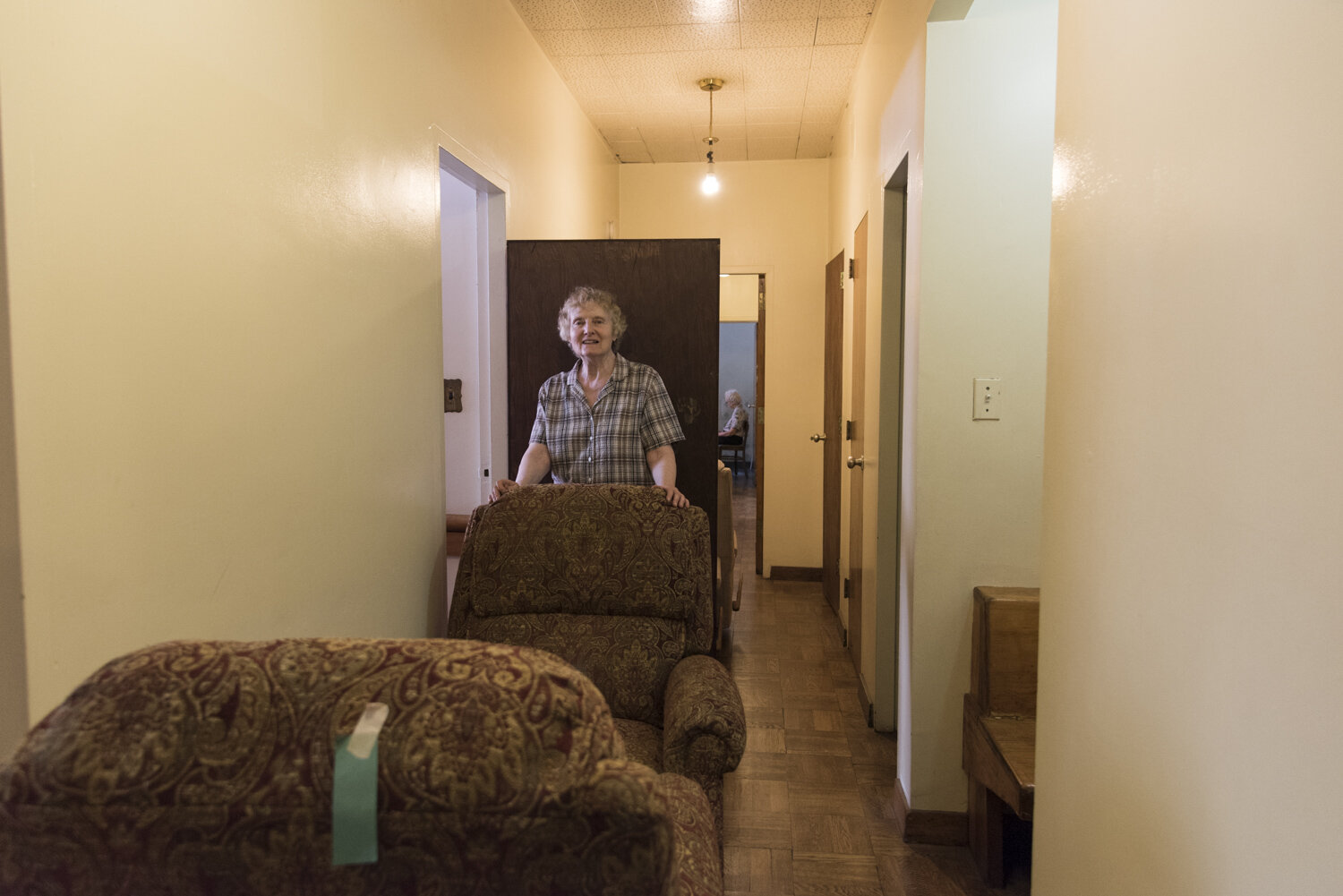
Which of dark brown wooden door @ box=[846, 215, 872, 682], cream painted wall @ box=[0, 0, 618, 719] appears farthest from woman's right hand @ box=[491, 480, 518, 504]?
dark brown wooden door @ box=[846, 215, 872, 682]

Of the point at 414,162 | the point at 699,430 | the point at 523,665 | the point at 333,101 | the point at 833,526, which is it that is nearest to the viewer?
the point at 523,665

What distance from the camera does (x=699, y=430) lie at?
3.03 metres

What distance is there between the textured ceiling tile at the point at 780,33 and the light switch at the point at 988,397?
1.71 m

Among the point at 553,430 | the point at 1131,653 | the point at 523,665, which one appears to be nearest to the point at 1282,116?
the point at 1131,653

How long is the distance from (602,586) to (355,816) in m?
1.53

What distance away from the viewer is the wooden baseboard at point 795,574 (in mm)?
5582

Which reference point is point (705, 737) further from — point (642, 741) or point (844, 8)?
point (844, 8)

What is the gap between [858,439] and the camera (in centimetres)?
371

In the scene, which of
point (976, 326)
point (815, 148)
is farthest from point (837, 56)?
point (976, 326)

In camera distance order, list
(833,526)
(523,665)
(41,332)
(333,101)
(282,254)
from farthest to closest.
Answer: (833,526) < (333,101) < (282,254) < (41,332) < (523,665)

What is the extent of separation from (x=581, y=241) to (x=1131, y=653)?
2.26 meters

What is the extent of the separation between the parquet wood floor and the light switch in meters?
1.23

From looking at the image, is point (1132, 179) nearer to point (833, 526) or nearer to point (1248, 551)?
point (1248, 551)

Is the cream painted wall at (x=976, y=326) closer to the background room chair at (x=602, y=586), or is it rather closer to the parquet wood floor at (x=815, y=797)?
the parquet wood floor at (x=815, y=797)
